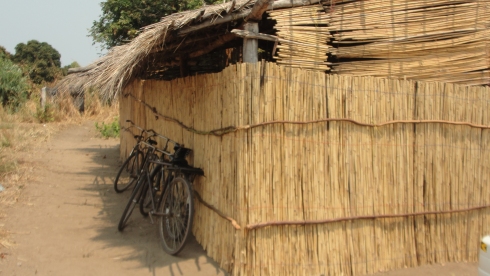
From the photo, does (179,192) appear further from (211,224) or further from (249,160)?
(249,160)

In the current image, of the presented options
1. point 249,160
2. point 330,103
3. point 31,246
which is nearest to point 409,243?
point 330,103

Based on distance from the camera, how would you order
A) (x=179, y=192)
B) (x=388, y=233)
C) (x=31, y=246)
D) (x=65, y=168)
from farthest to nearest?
(x=65, y=168), (x=31, y=246), (x=179, y=192), (x=388, y=233)

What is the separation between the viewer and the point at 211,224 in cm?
484

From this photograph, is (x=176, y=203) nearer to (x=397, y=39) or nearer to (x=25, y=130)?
(x=397, y=39)

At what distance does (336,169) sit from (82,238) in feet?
11.4

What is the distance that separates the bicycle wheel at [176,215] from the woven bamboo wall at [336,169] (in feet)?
0.71

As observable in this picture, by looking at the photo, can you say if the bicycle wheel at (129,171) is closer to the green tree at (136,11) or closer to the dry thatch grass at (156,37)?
the dry thatch grass at (156,37)

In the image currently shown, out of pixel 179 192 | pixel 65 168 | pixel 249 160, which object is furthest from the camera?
pixel 65 168

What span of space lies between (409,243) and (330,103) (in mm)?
1842

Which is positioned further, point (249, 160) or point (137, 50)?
point (137, 50)

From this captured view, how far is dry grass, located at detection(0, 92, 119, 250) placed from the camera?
7.59m

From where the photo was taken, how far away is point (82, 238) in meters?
5.91

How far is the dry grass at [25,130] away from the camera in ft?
24.9

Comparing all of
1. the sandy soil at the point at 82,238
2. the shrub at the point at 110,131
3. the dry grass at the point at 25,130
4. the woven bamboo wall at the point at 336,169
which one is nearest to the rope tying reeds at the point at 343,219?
the woven bamboo wall at the point at 336,169
